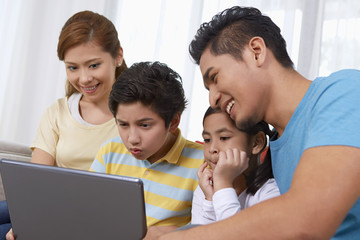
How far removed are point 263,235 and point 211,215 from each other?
48cm

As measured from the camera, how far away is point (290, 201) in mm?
752

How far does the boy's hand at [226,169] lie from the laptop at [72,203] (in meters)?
0.35

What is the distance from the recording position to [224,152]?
125cm

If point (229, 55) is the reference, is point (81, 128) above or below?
below

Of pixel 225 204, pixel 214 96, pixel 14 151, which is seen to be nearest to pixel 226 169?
pixel 225 204

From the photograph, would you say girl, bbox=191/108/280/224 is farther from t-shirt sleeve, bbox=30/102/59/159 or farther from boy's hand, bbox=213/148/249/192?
t-shirt sleeve, bbox=30/102/59/159

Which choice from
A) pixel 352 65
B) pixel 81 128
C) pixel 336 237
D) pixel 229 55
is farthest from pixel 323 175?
pixel 352 65

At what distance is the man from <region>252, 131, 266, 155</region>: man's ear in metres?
0.11

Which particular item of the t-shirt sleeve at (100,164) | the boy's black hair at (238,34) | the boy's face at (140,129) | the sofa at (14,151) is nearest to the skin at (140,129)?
the boy's face at (140,129)

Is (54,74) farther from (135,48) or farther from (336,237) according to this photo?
(336,237)

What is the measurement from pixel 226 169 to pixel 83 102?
3.05 ft

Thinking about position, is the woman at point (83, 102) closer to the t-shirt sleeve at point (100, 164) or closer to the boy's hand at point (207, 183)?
the t-shirt sleeve at point (100, 164)

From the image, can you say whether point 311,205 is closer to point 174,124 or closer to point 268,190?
point 268,190

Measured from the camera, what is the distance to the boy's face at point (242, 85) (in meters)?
1.07
